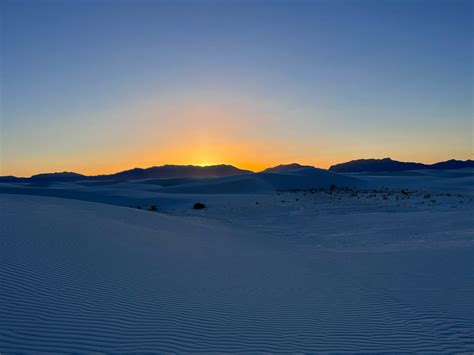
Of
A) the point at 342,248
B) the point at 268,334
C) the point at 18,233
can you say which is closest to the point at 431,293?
the point at 268,334

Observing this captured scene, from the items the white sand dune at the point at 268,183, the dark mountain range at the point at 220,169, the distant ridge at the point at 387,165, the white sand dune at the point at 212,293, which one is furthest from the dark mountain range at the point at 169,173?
the white sand dune at the point at 212,293

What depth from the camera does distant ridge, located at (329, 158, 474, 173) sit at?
16138 cm

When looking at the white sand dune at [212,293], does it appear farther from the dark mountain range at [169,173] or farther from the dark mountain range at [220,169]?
the dark mountain range at [169,173]

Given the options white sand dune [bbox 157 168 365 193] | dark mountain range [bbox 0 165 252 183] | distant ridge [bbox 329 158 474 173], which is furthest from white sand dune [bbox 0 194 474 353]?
distant ridge [bbox 329 158 474 173]

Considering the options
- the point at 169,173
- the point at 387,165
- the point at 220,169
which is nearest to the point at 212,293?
the point at 220,169

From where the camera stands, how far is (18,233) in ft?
35.3

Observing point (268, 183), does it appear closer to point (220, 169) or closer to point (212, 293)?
point (212, 293)

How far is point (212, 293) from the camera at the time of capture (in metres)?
8.22

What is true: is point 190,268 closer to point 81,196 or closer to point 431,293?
point 431,293

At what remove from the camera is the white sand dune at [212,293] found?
583 centimetres

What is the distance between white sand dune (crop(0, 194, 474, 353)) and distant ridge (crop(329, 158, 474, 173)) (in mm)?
152180

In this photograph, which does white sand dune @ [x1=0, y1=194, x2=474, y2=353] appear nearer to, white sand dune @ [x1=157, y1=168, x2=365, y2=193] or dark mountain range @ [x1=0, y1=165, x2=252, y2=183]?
white sand dune @ [x1=157, y1=168, x2=365, y2=193]

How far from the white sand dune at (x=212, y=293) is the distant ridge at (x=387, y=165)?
152 meters

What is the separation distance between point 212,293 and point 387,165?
6592 inches
